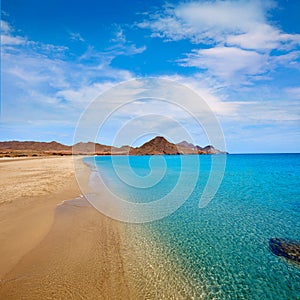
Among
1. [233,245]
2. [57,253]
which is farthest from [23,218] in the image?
[233,245]

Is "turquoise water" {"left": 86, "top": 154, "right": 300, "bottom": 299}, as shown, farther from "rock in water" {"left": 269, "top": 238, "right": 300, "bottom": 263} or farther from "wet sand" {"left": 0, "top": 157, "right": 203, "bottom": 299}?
"wet sand" {"left": 0, "top": 157, "right": 203, "bottom": 299}

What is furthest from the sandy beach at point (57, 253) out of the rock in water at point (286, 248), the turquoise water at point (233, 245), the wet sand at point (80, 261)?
the rock in water at point (286, 248)

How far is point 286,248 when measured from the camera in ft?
30.3

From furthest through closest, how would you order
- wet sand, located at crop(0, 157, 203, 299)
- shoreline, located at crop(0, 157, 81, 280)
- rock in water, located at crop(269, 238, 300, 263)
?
1. rock in water, located at crop(269, 238, 300, 263)
2. shoreline, located at crop(0, 157, 81, 280)
3. wet sand, located at crop(0, 157, 203, 299)

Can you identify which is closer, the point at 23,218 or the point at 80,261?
the point at 80,261

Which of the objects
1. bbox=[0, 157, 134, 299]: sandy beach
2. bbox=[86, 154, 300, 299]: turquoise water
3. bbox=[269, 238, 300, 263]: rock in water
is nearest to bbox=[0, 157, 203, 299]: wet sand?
bbox=[0, 157, 134, 299]: sandy beach

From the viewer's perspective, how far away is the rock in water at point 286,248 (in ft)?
28.1

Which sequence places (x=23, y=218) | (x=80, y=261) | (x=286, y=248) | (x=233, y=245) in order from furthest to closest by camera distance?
(x=23, y=218) < (x=233, y=245) < (x=286, y=248) < (x=80, y=261)

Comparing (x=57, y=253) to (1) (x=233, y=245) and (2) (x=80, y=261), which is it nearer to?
(2) (x=80, y=261)

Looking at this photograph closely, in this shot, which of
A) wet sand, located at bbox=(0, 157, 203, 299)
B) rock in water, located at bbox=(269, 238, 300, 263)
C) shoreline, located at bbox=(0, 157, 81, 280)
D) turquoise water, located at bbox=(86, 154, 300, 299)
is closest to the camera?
wet sand, located at bbox=(0, 157, 203, 299)

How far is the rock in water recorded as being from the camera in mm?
8580

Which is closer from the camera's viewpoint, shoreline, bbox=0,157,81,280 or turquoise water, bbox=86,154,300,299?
turquoise water, bbox=86,154,300,299

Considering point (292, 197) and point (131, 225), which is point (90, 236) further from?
point (292, 197)

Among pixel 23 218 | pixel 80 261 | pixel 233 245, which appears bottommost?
pixel 233 245
